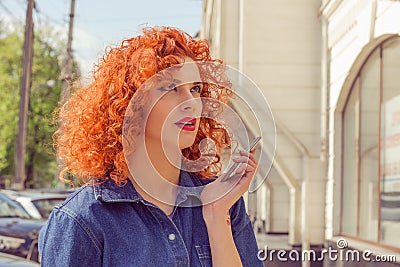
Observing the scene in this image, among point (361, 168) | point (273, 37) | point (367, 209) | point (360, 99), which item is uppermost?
point (273, 37)

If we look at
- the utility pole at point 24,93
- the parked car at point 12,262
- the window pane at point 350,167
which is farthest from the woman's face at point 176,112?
the utility pole at point 24,93

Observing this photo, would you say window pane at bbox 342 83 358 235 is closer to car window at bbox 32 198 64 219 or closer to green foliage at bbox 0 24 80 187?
car window at bbox 32 198 64 219

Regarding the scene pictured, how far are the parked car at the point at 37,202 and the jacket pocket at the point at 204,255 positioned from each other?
7.33 metres

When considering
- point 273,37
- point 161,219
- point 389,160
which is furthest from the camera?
point 273,37

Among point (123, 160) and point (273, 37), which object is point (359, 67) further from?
point (123, 160)

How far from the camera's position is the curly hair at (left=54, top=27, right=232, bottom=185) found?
1.65m

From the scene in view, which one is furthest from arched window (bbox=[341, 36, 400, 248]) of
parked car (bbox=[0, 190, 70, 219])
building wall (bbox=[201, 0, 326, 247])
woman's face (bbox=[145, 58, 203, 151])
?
woman's face (bbox=[145, 58, 203, 151])

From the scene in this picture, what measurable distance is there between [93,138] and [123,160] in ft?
0.36

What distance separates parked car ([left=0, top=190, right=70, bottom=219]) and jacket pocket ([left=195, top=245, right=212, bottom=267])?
733 cm

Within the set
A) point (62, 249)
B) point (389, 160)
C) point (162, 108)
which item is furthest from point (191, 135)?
point (389, 160)

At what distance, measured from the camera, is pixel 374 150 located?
696 cm

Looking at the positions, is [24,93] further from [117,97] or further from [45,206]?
[117,97]

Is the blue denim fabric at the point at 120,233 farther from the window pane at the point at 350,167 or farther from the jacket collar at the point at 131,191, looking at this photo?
the window pane at the point at 350,167

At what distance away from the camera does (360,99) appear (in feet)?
24.8
